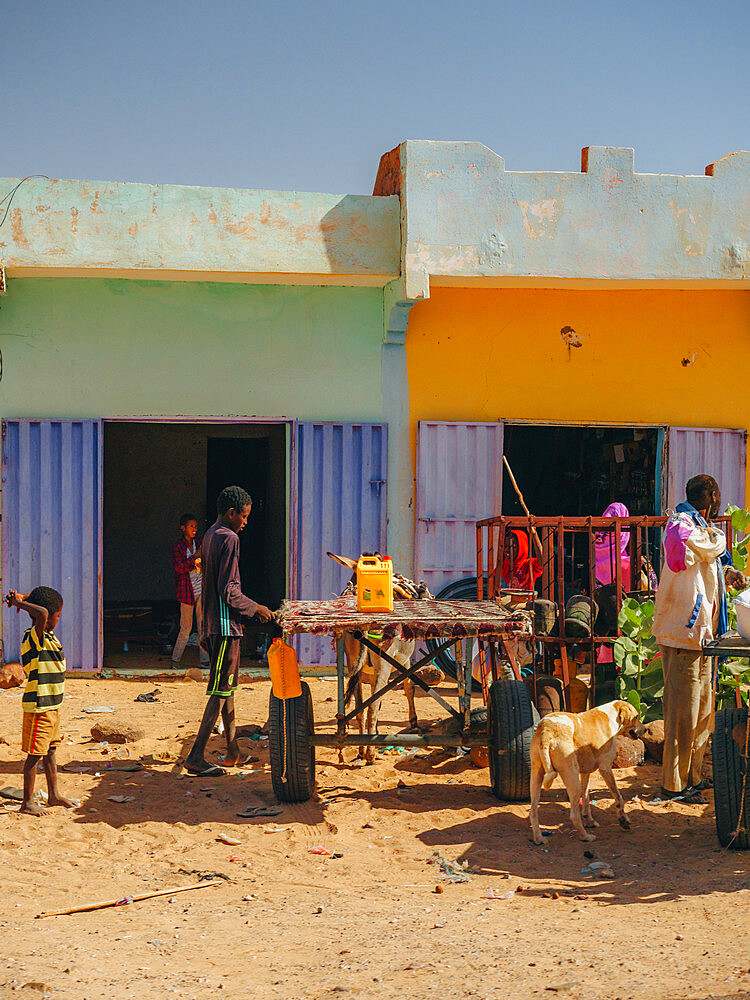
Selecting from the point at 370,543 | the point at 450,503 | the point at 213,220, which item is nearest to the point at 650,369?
the point at 450,503

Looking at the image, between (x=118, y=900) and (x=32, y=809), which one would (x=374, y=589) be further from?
(x=32, y=809)

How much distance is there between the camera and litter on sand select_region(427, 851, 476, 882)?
4973 millimetres

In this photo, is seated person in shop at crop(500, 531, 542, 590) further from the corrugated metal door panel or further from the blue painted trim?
the corrugated metal door panel

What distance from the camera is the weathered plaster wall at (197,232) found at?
987 cm

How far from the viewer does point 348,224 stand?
1029 cm

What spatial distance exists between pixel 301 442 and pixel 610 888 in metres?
6.66

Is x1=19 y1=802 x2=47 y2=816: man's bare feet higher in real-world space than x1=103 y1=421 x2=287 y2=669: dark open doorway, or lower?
lower

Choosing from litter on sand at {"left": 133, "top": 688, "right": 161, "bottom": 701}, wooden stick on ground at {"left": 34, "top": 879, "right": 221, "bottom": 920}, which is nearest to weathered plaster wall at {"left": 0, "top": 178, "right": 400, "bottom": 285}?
litter on sand at {"left": 133, "top": 688, "right": 161, "bottom": 701}

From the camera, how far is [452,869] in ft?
16.8

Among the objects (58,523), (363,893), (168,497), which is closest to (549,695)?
(363,893)

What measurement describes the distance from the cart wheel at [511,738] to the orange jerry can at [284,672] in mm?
1225

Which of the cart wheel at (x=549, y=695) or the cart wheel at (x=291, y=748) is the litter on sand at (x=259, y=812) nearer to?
the cart wheel at (x=291, y=748)

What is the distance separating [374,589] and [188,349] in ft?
17.4

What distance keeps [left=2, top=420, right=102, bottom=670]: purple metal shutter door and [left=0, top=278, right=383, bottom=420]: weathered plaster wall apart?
0.30 metres
